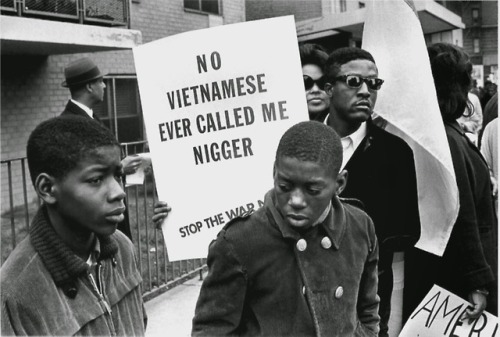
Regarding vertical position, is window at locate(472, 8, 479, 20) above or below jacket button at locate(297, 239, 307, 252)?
above

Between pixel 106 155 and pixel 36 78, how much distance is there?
9434 millimetres

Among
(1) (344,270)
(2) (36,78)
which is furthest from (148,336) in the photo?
(2) (36,78)

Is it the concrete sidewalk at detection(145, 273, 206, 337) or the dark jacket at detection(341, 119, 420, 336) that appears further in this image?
the concrete sidewalk at detection(145, 273, 206, 337)

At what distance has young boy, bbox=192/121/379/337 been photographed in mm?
2035

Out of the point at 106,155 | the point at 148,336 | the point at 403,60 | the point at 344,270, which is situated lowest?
the point at 148,336

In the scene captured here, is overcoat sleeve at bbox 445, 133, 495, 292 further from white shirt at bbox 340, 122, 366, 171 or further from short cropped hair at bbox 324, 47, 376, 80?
short cropped hair at bbox 324, 47, 376, 80

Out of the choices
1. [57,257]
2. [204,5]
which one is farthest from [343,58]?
[204,5]

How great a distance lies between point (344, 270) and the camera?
2.12 metres

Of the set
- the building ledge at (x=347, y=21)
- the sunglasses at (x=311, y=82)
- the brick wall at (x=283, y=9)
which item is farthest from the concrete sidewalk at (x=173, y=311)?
the brick wall at (x=283, y=9)

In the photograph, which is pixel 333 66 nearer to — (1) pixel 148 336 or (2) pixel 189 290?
(1) pixel 148 336

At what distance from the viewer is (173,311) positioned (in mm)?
5441

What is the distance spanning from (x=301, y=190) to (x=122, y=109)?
11002mm

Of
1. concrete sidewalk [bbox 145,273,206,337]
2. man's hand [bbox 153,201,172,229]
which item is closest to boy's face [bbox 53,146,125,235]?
man's hand [bbox 153,201,172,229]

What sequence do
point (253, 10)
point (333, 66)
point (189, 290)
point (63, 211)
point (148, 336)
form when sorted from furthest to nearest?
point (253, 10) < point (189, 290) < point (148, 336) < point (333, 66) < point (63, 211)
